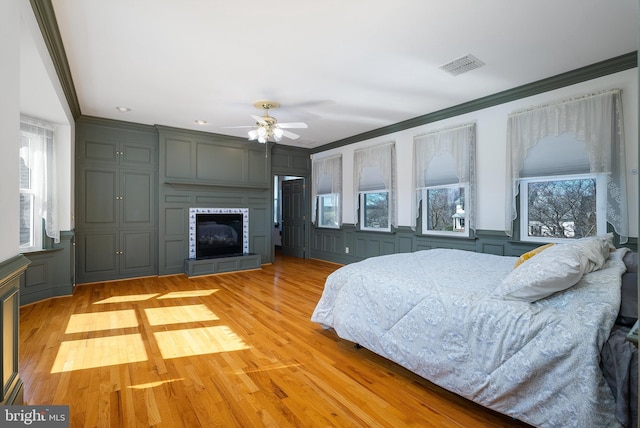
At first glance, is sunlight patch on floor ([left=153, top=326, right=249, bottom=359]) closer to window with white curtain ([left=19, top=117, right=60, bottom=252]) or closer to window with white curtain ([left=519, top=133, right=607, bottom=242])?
window with white curtain ([left=19, top=117, right=60, bottom=252])

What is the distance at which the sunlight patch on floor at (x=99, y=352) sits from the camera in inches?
90.3

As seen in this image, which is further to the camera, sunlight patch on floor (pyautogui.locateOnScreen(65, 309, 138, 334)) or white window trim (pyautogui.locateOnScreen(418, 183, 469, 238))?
white window trim (pyautogui.locateOnScreen(418, 183, 469, 238))

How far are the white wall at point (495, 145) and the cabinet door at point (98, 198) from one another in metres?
4.49

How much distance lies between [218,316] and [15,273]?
6.64 feet

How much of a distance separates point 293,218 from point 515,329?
659 centimetres

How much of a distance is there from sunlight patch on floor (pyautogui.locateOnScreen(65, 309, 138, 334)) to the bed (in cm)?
245

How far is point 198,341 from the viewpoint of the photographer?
2.71 meters

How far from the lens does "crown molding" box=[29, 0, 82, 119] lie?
2.13 metres

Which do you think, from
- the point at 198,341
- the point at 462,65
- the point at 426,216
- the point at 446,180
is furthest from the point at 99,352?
the point at 446,180

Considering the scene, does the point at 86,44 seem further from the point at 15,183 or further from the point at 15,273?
the point at 15,273

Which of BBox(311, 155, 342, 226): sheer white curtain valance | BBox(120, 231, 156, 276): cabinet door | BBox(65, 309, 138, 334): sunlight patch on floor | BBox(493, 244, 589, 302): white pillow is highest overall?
BBox(311, 155, 342, 226): sheer white curtain valance

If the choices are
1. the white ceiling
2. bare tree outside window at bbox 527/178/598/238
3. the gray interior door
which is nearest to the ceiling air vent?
the white ceiling

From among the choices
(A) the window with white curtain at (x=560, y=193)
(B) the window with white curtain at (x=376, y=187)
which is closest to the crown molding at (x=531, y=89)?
(B) the window with white curtain at (x=376, y=187)

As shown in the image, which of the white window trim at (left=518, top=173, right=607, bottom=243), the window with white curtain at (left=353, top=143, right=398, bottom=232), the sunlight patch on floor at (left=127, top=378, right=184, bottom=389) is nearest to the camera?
the sunlight patch on floor at (left=127, top=378, right=184, bottom=389)
